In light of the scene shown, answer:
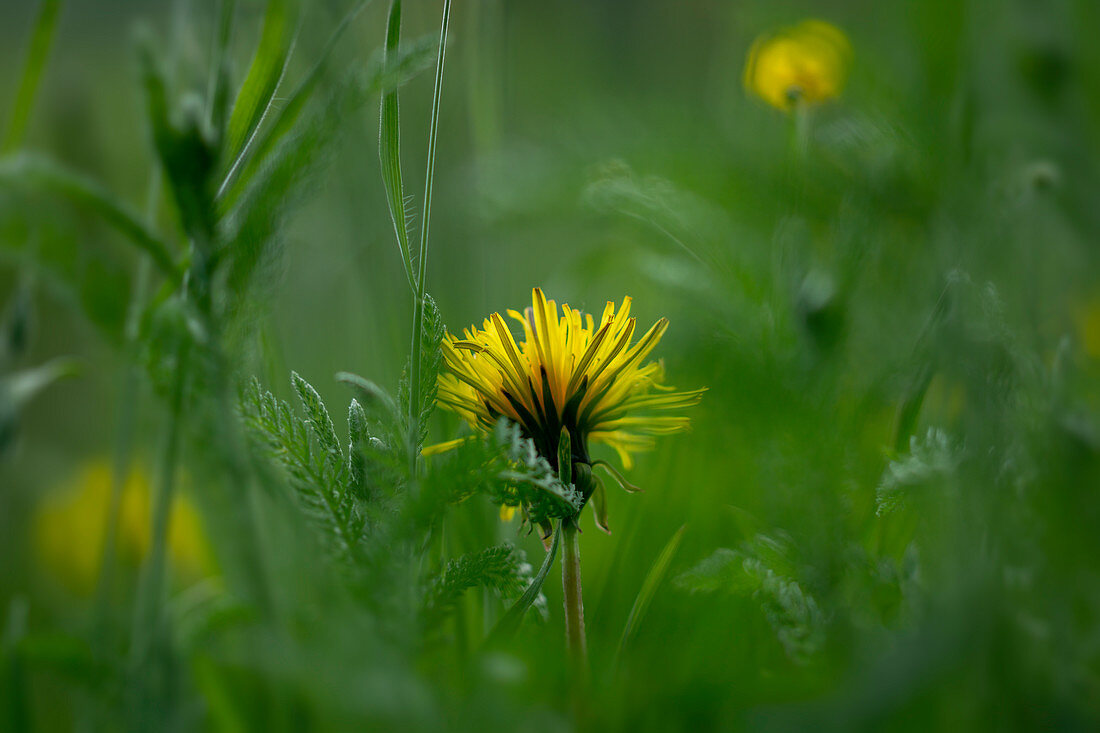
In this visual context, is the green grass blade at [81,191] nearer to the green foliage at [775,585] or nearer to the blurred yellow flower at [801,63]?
the green foliage at [775,585]

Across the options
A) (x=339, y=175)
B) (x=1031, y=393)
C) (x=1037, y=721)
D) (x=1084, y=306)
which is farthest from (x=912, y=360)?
(x=1084, y=306)

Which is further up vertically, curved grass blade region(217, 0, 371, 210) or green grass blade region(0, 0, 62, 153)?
green grass blade region(0, 0, 62, 153)

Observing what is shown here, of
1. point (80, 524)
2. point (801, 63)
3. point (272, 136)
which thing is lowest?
point (80, 524)

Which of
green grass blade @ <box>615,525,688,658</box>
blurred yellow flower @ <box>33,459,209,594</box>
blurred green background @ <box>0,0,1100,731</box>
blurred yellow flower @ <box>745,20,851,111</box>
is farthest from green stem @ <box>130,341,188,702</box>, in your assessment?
blurred yellow flower @ <box>745,20,851,111</box>

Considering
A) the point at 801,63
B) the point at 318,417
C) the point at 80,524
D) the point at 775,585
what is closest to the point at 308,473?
the point at 318,417

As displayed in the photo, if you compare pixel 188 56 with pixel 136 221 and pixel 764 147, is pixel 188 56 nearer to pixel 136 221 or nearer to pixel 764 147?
pixel 136 221

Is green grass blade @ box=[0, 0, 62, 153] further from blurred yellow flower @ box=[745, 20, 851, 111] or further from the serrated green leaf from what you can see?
blurred yellow flower @ box=[745, 20, 851, 111]

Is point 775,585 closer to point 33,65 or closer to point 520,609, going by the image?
point 520,609
